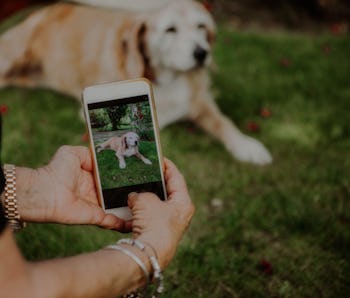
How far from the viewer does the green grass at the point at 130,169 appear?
1711 millimetres

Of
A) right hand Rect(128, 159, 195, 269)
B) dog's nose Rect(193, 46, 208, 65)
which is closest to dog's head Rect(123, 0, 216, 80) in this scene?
dog's nose Rect(193, 46, 208, 65)

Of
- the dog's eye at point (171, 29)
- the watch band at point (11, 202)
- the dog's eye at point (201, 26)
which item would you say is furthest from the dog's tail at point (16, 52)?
the watch band at point (11, 202)

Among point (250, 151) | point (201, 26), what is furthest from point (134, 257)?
point (201, 26)

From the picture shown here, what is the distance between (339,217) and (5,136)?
2299 millimetres

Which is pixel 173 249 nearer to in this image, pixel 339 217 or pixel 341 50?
pixel 339 217

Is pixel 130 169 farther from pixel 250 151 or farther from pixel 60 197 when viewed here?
pixel 250 151

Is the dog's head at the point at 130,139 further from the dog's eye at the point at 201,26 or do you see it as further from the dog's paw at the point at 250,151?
the dog's eye at the point at 201,26

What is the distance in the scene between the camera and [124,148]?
67.5 inches

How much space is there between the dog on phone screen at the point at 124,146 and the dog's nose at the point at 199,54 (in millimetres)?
1923

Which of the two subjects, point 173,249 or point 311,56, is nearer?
point 173,249

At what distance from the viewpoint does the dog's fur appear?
3518 millimetres

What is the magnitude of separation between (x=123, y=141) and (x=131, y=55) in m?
2.01

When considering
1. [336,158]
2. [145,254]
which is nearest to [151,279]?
[145,254]

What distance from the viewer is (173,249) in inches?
54.1
